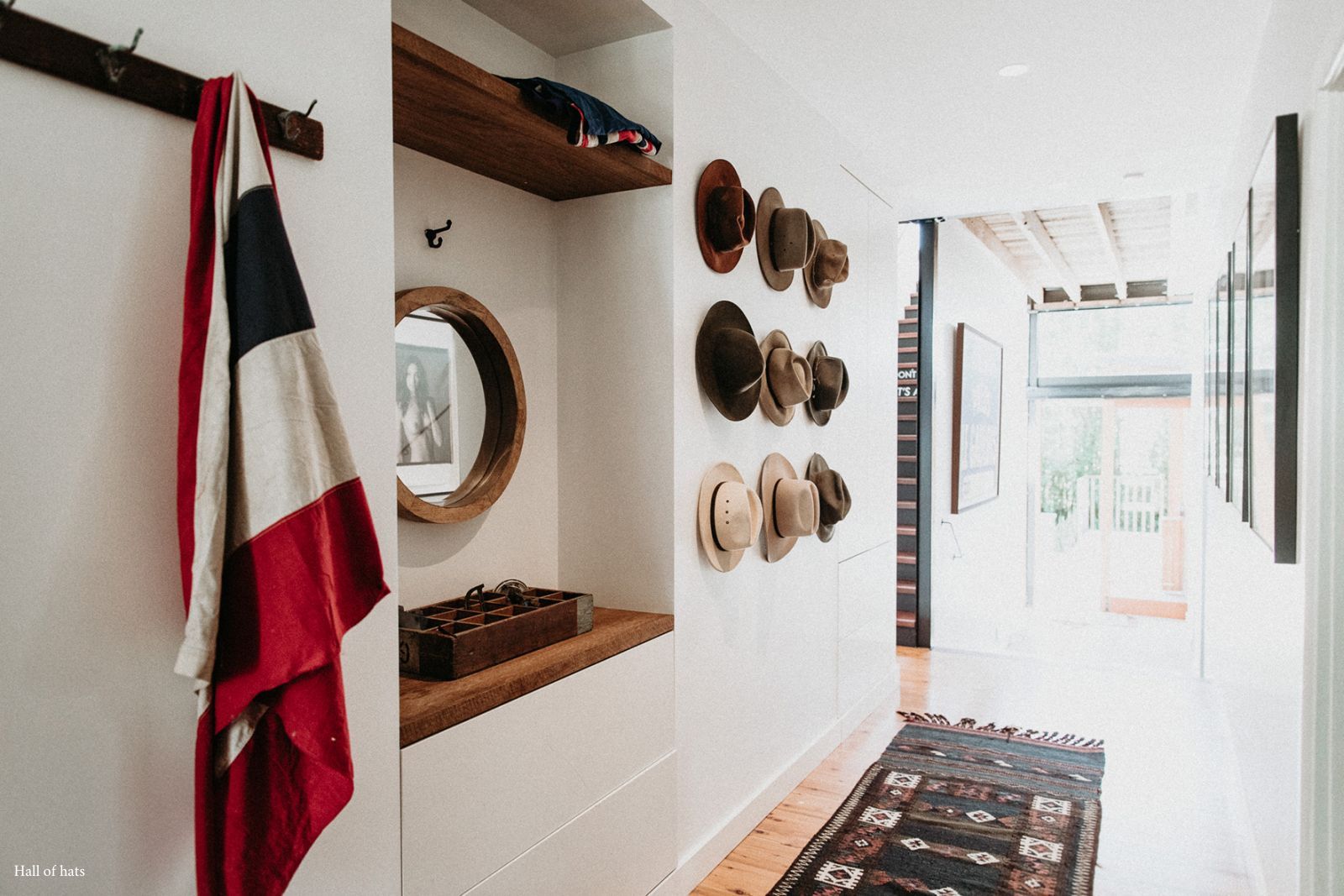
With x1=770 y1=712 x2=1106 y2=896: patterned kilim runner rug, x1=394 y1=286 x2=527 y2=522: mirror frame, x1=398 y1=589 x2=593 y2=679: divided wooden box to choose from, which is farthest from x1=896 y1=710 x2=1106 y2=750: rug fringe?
x1=394 y1=286 x2=527 y2=522: mirror frame

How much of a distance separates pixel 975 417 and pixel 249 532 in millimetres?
5336

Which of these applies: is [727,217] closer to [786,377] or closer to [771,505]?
[786,377]

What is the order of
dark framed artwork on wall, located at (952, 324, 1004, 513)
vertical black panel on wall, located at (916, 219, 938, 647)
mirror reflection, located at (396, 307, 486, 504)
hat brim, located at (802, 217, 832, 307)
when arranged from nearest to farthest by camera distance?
mirror reflection, located at (396, 307, 486, 504) < hat brim, located at (802, 217, 832, 307) < vertical black panel on wall, located at (916, 219, 938, 647) < dark framed artwork on wall, located at (952, 324, 1004, 513)

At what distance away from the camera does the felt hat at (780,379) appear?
2781mm

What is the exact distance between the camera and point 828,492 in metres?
3.21

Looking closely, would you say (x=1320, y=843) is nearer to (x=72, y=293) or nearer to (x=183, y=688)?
(x=183, y=688)

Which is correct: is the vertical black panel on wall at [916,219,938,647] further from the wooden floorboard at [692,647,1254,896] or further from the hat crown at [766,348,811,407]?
the hat crown at [766,348,811,407]

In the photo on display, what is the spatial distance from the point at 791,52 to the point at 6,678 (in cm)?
266

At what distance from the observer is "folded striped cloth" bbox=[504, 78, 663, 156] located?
1.80 metres

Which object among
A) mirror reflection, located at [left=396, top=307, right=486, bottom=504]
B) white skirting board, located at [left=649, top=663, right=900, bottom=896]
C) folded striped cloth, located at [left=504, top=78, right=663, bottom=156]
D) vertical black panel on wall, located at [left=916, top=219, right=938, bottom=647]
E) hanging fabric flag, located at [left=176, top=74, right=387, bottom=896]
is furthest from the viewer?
vertical black panel on wall, located at [left=916, top=219, right=938, bottom=647]

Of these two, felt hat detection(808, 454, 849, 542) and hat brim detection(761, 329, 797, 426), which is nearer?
hat brim detection(761, 329, 797, 426)

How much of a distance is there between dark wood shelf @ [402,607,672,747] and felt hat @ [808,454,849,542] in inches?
46.0

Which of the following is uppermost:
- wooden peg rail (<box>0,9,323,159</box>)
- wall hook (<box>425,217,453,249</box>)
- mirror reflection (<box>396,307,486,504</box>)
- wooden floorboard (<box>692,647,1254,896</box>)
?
wall hook (<box>425,217,453,249</box>)

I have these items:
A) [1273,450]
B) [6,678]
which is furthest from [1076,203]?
[6,678]
